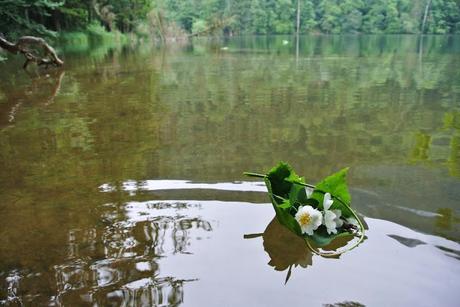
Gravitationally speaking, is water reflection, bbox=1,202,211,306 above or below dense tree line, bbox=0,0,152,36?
below

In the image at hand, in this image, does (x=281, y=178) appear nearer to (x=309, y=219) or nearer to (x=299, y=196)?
(x=299, y=196)

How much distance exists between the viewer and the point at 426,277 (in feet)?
5.33

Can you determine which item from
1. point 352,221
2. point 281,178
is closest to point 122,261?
point 281,178

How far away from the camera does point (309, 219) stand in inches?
69.7

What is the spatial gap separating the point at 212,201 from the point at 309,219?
701 millimetres

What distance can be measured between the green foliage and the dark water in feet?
0.30

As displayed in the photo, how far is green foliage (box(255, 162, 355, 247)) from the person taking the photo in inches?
71.9

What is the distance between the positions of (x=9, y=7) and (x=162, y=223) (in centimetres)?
1214

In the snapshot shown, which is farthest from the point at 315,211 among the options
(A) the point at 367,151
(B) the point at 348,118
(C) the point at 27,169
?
(B) the point at 348,118

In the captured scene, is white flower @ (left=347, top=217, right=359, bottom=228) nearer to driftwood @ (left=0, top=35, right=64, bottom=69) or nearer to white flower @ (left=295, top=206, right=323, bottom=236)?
white flower @ (left=295, top=206, right=323, bottom=236)

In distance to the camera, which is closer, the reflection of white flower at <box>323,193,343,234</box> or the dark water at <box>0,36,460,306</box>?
the dark water at <box>0,36,460,306</box>

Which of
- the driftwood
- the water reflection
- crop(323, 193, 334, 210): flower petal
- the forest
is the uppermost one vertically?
the forest

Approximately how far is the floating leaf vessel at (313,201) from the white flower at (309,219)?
1.1 inches

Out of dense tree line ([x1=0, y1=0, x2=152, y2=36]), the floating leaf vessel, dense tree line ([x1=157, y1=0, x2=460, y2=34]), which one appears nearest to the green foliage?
the floating leaf vessel
